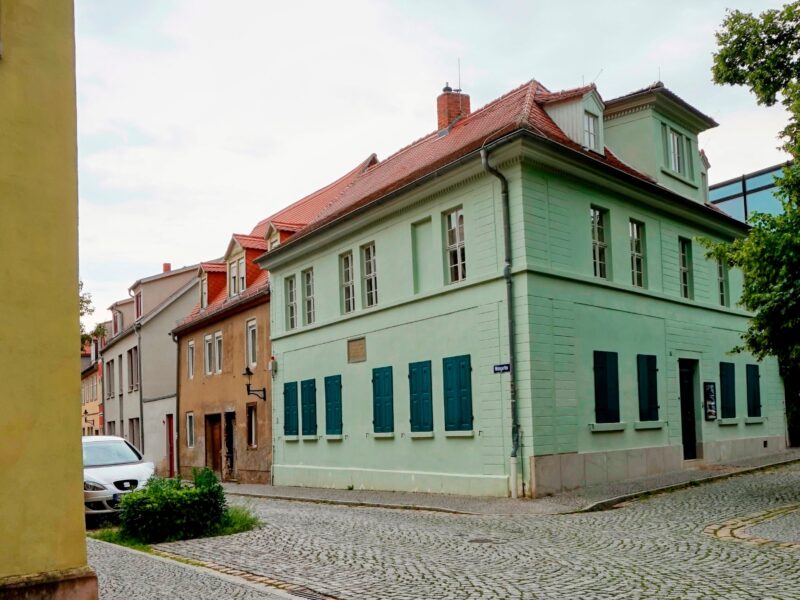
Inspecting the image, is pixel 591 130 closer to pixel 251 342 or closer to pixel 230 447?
pixel 251 342

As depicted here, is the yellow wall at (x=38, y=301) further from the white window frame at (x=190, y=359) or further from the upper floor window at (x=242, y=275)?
the white window frame at (x=190, y=359)

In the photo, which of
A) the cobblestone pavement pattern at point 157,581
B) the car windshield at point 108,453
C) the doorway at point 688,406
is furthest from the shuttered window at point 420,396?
the cobblestone pavement pattern at point 157,581

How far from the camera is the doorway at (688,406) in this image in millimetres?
21984

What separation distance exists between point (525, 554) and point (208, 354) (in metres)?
24.3

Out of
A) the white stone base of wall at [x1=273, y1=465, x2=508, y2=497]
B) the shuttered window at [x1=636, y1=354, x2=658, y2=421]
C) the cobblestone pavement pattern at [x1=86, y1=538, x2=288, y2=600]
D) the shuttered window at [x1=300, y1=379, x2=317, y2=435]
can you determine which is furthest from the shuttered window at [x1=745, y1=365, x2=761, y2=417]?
the cobblestone pavement pattern at [x1=86, y1=538, x2=288, y2=600]

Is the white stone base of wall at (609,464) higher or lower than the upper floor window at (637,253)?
lower

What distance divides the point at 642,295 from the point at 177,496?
38.6ft

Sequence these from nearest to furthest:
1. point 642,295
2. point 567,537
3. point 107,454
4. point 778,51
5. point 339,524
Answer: point 567,537 < point 339,524 < point 778,51 < point 107,454 < point 642,295

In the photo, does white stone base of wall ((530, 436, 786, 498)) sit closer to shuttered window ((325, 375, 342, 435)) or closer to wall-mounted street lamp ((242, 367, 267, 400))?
shuttered window ((325, 375, 342, 435))

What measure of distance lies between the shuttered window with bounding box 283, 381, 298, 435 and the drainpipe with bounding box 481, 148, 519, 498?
9864 millimetres

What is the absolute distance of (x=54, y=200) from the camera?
6.82 meters

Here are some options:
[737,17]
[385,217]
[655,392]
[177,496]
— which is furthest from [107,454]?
[737,17]

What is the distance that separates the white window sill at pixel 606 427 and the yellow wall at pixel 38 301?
1338 cm

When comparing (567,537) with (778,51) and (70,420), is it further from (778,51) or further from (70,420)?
(778,51)
